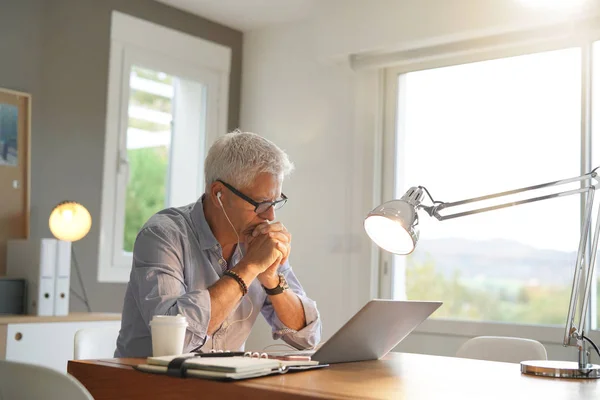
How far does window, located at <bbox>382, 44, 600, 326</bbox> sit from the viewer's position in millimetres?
3582

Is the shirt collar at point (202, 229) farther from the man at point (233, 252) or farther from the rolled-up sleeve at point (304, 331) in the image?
the rolled-up sleeve at point (304, 331)

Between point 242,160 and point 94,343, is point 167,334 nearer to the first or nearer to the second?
point 242,160

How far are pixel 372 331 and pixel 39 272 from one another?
2030mm

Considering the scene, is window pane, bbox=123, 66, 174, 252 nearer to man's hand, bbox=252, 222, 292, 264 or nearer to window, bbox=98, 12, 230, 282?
window, bbox=98, 12, 230, 282

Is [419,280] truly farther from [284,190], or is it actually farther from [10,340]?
[10,340]

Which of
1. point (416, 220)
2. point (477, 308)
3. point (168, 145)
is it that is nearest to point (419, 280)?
point (477, 308)

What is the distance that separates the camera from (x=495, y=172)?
3.83 m

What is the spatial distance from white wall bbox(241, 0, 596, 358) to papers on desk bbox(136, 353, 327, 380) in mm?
2398

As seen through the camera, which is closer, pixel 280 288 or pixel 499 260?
pixel 280 288

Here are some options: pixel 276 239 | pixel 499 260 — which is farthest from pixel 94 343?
pixel 499 260

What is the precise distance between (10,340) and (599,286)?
8.42 ft

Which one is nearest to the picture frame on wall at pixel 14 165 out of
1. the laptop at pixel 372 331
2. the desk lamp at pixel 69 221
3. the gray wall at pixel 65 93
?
the gray wall at pixel 65 93

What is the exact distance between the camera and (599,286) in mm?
3445

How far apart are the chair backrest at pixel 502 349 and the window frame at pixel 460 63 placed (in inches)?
38.8
